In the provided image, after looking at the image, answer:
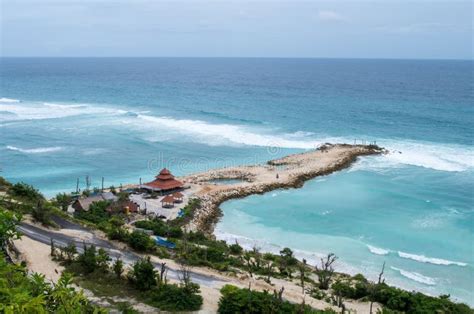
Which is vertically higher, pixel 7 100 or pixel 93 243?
pixel 7 100

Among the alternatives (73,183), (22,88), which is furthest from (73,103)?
(73,183)

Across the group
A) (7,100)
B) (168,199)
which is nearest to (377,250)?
(168,199)

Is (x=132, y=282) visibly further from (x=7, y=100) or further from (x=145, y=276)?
(x=7, y=100)

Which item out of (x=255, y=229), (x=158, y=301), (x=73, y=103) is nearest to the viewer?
(x=158, y=301)

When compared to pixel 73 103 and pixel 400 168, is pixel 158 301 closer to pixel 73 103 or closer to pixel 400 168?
pixel 400 168

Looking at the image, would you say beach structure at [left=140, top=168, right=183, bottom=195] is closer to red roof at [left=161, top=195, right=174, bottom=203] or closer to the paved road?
red roof at [left=161, top=195, right=174, bottom=203]

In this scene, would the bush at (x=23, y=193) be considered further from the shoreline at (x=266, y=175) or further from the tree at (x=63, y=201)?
the shoreline at (x=266, y=175)

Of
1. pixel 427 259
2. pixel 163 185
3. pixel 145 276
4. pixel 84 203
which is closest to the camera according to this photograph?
pixel 145 276
